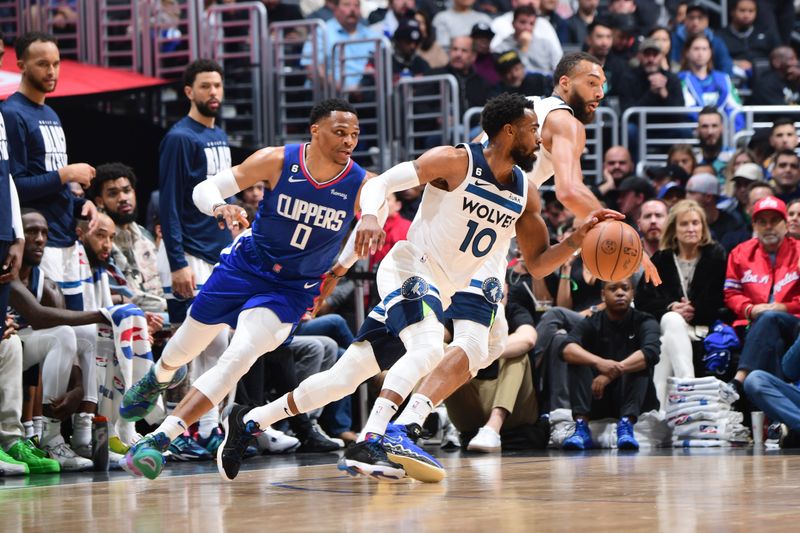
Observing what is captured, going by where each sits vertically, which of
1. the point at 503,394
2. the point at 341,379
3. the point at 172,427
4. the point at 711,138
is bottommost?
the point at 503,394

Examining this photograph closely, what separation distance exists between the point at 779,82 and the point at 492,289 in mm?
8614

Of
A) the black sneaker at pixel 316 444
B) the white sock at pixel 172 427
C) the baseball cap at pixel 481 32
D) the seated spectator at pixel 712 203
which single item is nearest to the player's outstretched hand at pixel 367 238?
the white sock at pixel 172 427

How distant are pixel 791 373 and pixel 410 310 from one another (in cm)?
372

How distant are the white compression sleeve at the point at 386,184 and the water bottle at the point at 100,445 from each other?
8.09ft

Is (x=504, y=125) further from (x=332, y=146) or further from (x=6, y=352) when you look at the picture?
(x=6, y=352)

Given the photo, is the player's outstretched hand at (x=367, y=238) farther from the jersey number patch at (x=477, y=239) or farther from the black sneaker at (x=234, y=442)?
the black sneaker at (x=234, y=442)

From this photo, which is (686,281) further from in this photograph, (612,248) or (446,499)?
(446,499)

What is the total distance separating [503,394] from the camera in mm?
8750

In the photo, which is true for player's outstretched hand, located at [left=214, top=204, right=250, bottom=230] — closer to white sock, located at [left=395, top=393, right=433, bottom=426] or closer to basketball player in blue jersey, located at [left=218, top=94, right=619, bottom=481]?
basketball player in blue jersey, located at [left=218, top=94, right=619, bottom=481]

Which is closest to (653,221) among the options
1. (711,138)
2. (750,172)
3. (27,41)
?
(750,172)

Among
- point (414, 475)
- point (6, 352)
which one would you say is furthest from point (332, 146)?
point (6, 352)

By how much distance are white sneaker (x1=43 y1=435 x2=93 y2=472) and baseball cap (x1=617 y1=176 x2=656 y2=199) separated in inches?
207

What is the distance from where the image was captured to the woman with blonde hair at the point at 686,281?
905cm

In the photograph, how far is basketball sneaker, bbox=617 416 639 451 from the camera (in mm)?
8461
